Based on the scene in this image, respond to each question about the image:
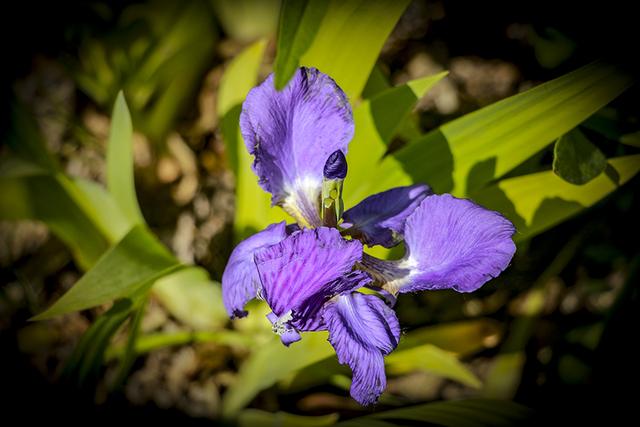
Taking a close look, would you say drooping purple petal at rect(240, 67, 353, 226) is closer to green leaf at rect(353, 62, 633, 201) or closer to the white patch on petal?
the white patch on petal

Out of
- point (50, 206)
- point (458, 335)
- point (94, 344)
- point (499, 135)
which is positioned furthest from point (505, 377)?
point (50, 206)

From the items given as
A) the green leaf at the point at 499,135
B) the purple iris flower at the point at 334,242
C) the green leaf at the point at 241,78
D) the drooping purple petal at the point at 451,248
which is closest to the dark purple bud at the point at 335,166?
the purple iris flower at the point at 334,242

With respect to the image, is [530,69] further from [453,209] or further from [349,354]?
[349,354]

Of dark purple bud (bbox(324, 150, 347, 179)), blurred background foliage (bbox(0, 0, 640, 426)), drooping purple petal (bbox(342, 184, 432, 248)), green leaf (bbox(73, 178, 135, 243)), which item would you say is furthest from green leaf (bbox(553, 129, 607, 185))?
green leaf (bbox(73, 178, 135, 243))

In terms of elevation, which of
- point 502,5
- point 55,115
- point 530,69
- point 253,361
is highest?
point 55,115

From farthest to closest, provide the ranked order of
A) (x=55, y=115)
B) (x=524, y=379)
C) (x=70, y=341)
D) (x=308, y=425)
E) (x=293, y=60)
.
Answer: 1. (x=55, y=115)
2. (x=70, y=341)
3. (x=524, y=379)
4. (x=308, y=425)
5. (x=293, y=60)

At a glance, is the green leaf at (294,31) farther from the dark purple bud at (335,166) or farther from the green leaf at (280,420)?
the green leaf at (280,420)

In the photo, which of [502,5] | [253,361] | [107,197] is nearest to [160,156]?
[107,197]

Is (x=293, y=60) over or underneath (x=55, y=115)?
underneath
